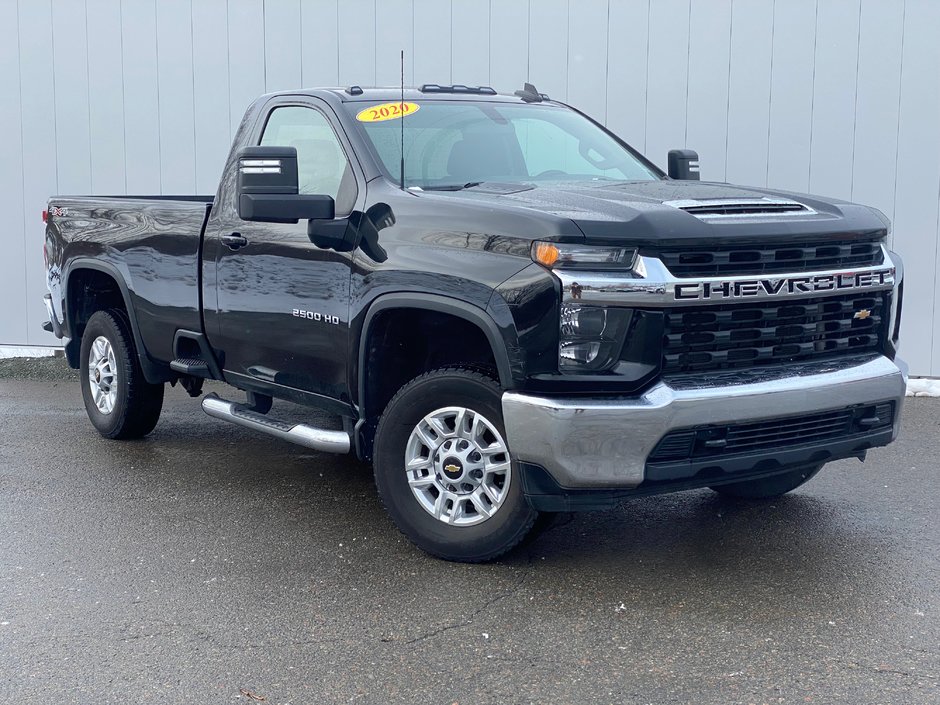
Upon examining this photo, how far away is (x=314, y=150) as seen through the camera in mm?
5621

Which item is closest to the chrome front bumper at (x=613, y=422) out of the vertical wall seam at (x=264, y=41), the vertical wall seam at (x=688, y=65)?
the vertical wall seam at (x=688, y=65)

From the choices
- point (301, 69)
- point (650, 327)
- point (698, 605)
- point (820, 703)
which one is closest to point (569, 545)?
point (698, 605)

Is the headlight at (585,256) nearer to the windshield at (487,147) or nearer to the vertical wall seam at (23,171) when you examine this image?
the windshield at (487,147)

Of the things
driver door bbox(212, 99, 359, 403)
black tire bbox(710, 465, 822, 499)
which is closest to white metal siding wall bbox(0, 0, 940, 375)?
black tire bbox(710, 465, 822, 499)

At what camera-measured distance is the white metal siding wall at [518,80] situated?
330 inches

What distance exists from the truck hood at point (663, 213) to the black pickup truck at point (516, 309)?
0.5 inches

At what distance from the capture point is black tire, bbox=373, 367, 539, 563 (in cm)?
452

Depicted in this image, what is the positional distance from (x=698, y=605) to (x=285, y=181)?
2428 mm

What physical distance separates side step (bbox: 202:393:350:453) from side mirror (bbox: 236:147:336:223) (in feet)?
3.20

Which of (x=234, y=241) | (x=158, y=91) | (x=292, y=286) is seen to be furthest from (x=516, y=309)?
(x=158, y=91)

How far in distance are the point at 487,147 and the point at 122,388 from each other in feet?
9.36

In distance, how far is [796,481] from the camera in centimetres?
566

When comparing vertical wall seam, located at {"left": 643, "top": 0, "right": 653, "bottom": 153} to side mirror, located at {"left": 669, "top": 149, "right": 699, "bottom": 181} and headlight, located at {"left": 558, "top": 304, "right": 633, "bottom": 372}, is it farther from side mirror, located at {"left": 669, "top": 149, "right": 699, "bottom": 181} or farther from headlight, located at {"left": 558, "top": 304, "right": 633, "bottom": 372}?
headlight, located at {"left": 558, "top": 304, "right": 633, "bottom": 372}

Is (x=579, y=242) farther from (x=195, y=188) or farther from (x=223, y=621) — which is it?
(x=195, y=188)
